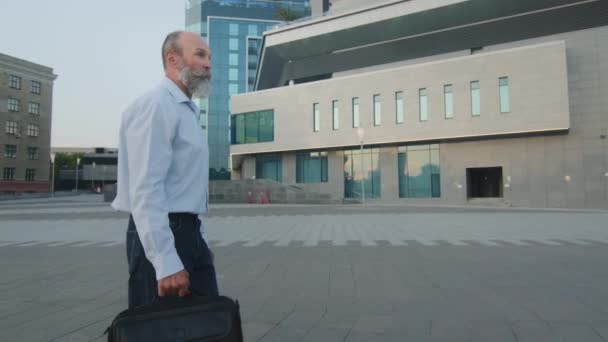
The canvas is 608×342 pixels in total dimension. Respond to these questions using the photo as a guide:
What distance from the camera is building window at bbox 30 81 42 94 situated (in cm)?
6444

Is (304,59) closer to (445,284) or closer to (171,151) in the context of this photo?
(445,284)

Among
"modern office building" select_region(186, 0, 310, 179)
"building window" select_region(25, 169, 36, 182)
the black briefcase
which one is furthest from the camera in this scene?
"modern office building" select_region(186, 0, 310, 179)

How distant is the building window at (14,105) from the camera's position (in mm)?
61356

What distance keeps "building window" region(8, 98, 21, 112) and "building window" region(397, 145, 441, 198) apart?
5601 centimetres

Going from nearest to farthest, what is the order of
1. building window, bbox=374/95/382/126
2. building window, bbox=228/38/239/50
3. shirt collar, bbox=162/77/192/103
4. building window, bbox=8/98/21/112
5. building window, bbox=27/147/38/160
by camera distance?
shirt collar, bbox=162/77/192/103
building window, bbox=374/95/382/126
building window, bbox=8/98/21/112
building window, bbox=27/147/38/160
building window, bbox=228/38/239/50

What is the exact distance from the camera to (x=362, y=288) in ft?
17.9

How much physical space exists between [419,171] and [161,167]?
119 ft

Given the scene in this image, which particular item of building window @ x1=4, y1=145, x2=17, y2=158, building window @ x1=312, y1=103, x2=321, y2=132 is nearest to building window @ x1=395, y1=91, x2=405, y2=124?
building window @ x1=312, y1=103, x2=321, y2=132

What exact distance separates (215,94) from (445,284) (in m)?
76.0

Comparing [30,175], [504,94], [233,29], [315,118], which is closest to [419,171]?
[504,94]

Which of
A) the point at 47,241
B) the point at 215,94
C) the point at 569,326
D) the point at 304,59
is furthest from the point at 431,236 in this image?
the point at 215,94

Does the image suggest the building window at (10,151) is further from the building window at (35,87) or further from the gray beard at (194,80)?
the gray beard at (194,80)

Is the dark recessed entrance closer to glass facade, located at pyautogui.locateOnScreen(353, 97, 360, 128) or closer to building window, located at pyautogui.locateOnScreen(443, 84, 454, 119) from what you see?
building window, located at pyautogui.locateOnScreen(443, 84, 454, 119)

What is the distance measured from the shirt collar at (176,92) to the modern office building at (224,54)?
74.7 metres
